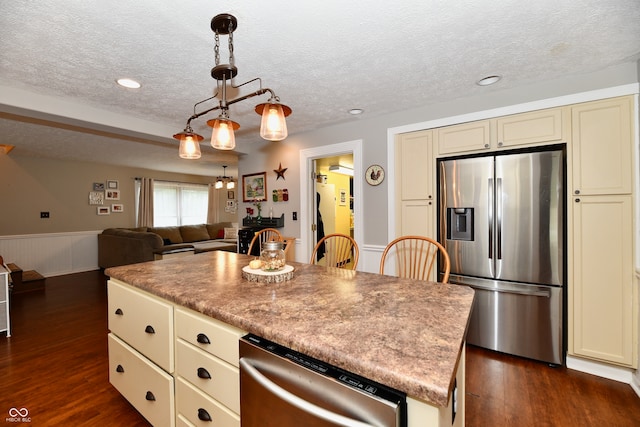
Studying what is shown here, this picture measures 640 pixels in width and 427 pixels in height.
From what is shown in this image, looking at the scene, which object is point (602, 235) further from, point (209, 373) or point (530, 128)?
point (209, 373)

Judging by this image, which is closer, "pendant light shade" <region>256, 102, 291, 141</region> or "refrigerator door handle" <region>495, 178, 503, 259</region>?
"pendant light shade" <region>256, 102, 291, 141</region>

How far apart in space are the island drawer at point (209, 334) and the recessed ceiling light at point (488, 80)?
250 cm

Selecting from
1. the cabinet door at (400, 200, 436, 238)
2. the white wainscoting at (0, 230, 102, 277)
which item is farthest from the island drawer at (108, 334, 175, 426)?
the white wainscoting at (0, 230, 102, 277)

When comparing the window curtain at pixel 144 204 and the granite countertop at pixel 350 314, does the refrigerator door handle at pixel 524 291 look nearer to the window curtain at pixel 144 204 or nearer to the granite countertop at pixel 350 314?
the granite countertop at pixel 350 314

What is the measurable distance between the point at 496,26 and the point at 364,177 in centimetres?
183

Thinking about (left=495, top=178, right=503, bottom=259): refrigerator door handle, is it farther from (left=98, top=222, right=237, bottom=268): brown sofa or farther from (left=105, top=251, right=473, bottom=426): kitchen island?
(left=98, top=222, right=237, bottom=268): brown sofa

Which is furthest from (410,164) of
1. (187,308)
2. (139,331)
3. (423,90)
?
(139,331)

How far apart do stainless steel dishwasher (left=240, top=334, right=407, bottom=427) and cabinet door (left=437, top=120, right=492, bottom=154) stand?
8.03 feet

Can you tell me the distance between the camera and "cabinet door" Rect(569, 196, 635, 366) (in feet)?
6.47

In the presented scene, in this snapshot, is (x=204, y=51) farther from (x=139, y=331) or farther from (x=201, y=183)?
(x=201, y=183)

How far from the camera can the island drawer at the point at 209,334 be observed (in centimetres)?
104

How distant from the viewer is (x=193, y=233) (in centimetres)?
697

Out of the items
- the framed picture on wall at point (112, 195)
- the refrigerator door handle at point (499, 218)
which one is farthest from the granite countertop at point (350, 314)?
the framed picture on wall at point (112, 195)

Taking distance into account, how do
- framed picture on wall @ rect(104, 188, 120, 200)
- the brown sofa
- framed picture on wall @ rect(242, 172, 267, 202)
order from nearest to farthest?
framed picture on wall @ rect(242, 172, 267, 202) < the brown sofa < framed picture on wall @ rect(104, 188, 120, 200)
